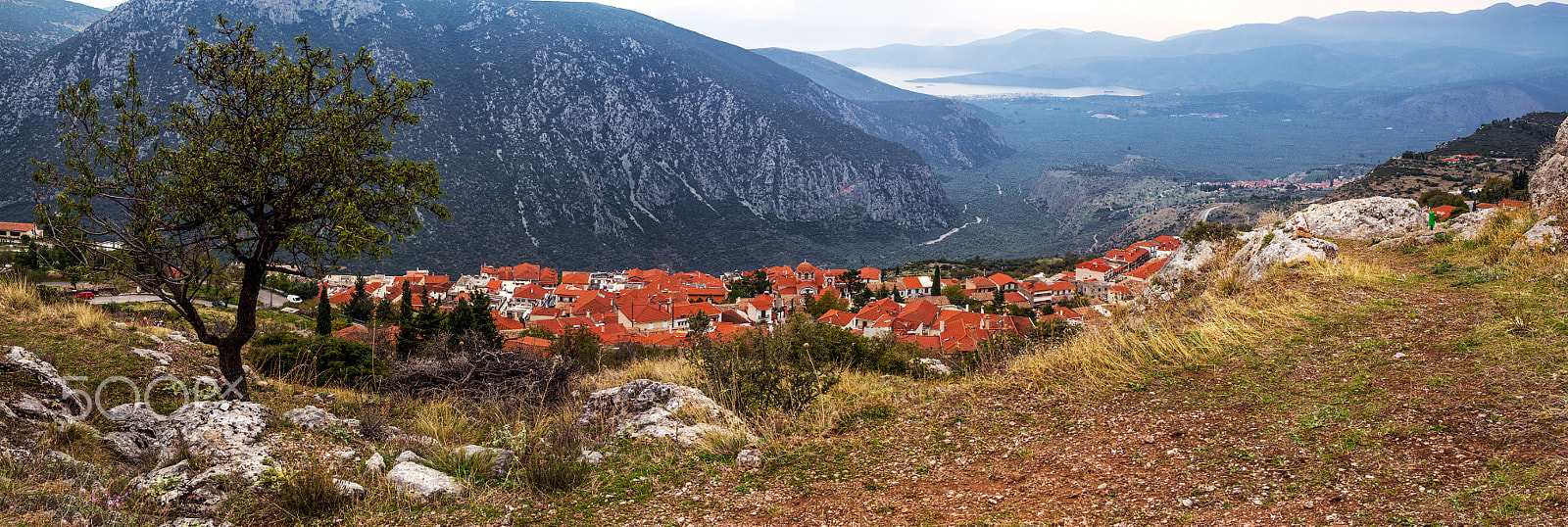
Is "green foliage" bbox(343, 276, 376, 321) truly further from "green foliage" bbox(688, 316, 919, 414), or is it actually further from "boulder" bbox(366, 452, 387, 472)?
"boulder" bbox(366, 452, 387, 472)

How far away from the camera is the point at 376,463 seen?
502 centimetres

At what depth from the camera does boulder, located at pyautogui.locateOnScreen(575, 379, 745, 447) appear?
5832 mm

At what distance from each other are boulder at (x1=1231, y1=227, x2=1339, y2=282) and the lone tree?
10147 millimetres

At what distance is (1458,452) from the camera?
3.72 meters

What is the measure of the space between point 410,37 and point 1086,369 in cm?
12845

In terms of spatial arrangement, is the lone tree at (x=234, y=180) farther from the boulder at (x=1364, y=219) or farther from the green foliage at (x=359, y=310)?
the green foliage at (x=359, y=310)

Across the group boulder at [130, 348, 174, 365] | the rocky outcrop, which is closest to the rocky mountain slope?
boulder at [130, 348, 174, 365]

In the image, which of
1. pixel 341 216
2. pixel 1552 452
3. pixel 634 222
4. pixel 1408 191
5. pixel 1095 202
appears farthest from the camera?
pixel 1095 202

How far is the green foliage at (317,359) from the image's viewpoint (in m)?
10.3

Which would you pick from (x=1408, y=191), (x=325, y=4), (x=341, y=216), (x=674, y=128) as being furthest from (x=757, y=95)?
(x=341, y=216)

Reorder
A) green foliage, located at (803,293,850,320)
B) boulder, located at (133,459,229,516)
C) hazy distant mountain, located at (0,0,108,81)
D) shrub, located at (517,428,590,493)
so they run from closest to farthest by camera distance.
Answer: boulder, located at (133,459,229,516)
shrub, located at (517,428,590,493)
green foliage, located at (803,293,850,320)
hazy distant mountain, located at (0,0,108,81)

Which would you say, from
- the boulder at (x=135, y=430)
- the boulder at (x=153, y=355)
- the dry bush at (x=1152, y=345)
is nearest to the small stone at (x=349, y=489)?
the boulder at (x=135, y=430)

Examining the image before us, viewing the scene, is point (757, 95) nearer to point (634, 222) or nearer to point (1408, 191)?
point (634, 222)

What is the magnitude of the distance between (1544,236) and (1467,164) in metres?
70.3
